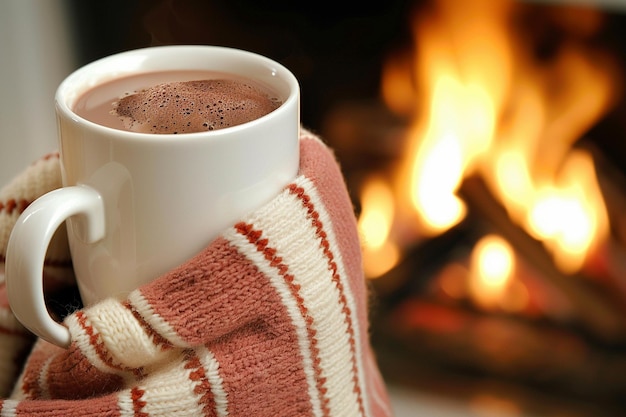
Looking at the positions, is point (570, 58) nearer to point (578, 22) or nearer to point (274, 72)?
point (578, 22)

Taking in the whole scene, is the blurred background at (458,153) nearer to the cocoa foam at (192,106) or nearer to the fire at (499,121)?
the fire at (499,121)

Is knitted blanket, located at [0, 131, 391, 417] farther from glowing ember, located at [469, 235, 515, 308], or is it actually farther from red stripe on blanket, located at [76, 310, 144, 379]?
glowing ember, located at [469, 235, 515, 308]

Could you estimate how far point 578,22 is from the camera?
2.69 ft

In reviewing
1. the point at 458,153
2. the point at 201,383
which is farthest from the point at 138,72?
the point at 458,153

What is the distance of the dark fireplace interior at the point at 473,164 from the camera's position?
0.87 m

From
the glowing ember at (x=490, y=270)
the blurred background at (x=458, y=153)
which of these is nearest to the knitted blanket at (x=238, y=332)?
the blurred background at (x=458, y=153)

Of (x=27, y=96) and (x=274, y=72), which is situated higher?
(x=274, y=72)

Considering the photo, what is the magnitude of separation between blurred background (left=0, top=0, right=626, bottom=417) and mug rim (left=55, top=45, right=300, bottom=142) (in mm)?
505

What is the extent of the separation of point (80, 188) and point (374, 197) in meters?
0.69

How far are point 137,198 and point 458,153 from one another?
2.25 feet

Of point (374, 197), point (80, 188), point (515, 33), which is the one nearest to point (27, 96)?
point (374, 197)

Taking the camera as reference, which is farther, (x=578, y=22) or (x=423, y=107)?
(x=423, y=107)

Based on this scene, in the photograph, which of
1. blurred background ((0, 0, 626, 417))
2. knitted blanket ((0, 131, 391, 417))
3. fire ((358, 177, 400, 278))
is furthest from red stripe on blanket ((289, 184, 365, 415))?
fire ((358, 177, 400, 278))

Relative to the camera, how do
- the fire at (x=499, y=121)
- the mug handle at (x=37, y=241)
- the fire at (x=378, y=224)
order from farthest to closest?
the fire at (x=378, y=224), the fire at (x=499, y=121), the mug handle at (x=37, y=241)
